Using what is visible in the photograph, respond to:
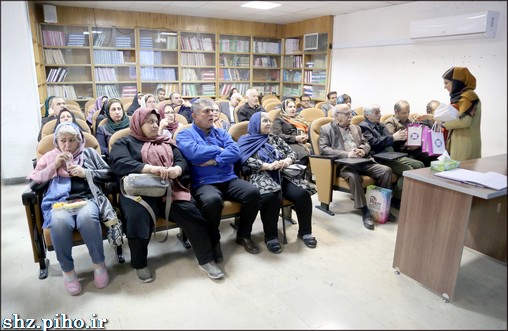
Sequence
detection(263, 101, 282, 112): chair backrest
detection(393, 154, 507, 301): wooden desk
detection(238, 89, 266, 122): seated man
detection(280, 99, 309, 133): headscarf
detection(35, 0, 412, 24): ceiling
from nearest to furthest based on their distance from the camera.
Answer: detection(35, 0, 412, 24): ceiling → detection(393, 154, 507, 301): wooden desk → detection(280, 99, 309, 133): headscarf → detection(238, 89, 266, 122): seated man → detection(263, 101, 282, 112): chair backrest

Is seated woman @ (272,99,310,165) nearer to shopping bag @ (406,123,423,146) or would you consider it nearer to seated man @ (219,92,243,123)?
shopping bag @ (406,123,423,146)

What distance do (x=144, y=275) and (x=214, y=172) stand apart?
2.83 feet

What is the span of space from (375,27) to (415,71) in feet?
3.48

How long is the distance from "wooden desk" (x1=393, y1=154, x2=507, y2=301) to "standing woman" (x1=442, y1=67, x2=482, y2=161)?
15 cm

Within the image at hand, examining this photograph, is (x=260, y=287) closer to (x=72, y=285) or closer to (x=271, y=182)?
(x=271, y=182)

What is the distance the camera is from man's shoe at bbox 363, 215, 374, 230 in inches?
122

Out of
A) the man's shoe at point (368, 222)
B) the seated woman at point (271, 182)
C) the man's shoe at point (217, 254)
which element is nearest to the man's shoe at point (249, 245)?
the seated woman at point (271, 182)

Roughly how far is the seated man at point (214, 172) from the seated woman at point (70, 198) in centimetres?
60

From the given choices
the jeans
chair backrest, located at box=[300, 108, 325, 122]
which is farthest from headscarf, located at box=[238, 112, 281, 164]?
chair backrest, located at box=[300, 108, 325, 122]

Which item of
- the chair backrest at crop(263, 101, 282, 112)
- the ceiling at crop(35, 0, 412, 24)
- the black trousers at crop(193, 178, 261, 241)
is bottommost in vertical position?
the black trousers at crop(193, 178, 261, 241)

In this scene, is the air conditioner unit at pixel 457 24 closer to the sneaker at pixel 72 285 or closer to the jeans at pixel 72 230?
the jeans at pixel 72 230

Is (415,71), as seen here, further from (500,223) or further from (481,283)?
(481,283)

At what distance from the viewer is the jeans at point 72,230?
6.64 feet

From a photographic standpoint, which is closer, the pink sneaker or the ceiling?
the ceiling
